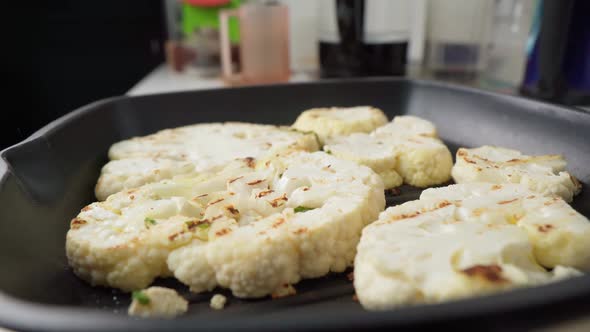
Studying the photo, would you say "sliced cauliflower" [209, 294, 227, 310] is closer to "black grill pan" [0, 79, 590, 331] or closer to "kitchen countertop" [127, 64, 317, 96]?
"black grill pan" [0, 79, 590, 331]

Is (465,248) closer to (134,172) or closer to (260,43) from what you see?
(134,172)

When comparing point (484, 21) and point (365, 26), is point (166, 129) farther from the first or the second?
point (484, 21)

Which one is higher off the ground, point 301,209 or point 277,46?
point 277,46

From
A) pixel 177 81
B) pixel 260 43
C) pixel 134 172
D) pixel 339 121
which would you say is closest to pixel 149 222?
pixel 134 172

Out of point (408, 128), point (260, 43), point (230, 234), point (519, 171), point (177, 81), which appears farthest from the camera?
point (177, 81)

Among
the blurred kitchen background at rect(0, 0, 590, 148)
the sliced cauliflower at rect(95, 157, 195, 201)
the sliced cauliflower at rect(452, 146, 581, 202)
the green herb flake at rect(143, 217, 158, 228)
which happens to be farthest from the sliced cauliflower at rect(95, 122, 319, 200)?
the blurred kitchen background at rect(0, 0, 590, 148)

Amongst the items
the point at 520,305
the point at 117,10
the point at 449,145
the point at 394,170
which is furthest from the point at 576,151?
the point at 117,10
